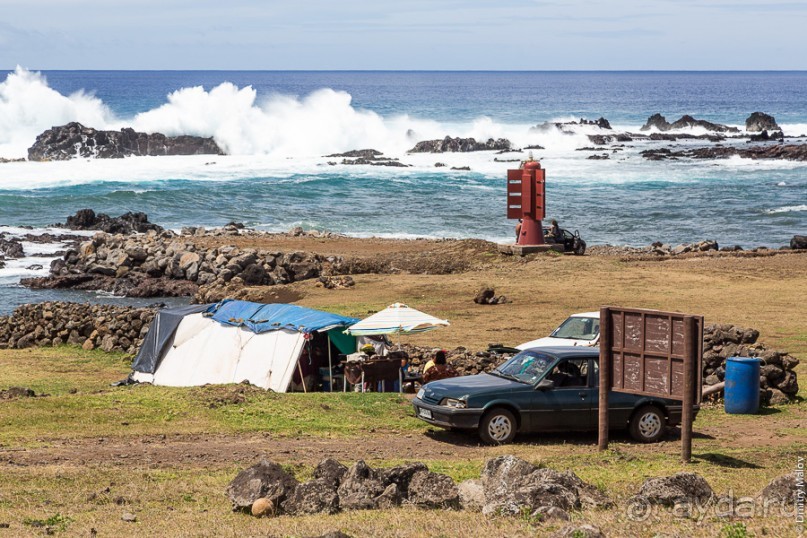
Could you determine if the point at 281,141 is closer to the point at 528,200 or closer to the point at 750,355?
the point at 528,200

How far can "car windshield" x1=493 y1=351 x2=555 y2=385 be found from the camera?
1488 cm

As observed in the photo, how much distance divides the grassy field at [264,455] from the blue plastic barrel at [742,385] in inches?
11.1

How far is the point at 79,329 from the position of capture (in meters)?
25.8

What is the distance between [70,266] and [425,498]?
3034 cm

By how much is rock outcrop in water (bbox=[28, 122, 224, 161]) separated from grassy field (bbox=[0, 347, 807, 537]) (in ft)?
227

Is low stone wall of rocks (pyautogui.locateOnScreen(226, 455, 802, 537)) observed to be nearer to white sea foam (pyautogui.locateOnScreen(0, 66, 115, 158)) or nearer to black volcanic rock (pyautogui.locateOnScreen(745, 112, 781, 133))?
white sea foam (pyautogui.locateOnScreen(0, 66, 115, 158))

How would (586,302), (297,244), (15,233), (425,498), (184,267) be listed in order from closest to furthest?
1. (425,498)
2. (586,302)
3. (184,267)
4. (297,244)
5. (15,233)

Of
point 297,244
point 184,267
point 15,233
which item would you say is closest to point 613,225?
point 297,244

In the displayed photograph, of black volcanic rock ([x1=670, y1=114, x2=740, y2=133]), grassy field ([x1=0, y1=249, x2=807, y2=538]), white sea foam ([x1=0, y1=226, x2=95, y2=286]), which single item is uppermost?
black volcanic rock ([x1=670, y1=114, x2=740, y2=133])

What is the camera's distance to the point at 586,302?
27.9m

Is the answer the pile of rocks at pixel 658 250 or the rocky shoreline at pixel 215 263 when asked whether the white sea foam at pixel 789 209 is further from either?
the pile of rocks at pixel 658 250

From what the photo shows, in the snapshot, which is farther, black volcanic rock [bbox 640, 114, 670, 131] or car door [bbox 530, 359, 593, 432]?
black volcanic rock [bbox 640, 114, 670, 131]

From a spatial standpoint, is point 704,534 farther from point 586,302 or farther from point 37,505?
point 586,302

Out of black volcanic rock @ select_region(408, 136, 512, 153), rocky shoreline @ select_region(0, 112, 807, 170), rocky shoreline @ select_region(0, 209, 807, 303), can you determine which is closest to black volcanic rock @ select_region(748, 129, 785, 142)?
rocky shoreline @ select_region(0, 112, 807, 170)
